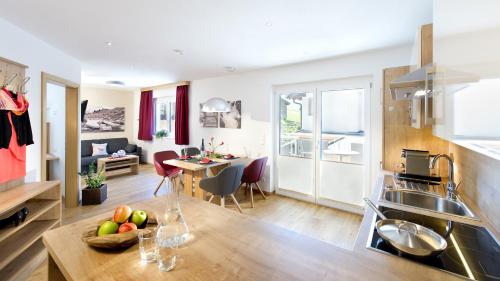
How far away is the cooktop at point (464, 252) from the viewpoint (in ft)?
2.81

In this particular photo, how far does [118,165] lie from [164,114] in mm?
1866

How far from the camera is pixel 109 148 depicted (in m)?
6.25

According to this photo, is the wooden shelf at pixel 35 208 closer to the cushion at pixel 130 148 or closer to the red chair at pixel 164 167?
the red chair at pixel 164 167

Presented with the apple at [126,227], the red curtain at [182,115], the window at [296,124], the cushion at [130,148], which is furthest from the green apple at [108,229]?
the cushion at [130,148]

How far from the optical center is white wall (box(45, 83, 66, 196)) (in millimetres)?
3637

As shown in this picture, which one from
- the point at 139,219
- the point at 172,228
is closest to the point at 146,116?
the point at 139,219

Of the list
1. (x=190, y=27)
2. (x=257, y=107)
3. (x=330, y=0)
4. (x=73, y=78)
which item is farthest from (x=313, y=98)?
(x=73, y=78)

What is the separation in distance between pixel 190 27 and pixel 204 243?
2292mm

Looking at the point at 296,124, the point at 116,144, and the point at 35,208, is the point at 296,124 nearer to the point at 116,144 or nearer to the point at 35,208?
the point at 35,208

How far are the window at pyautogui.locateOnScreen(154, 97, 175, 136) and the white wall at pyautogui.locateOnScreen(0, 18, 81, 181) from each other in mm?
3226

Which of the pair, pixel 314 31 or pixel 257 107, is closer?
pixel 314 31

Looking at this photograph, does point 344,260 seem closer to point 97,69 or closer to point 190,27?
point 190,27

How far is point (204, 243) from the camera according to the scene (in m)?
0.97

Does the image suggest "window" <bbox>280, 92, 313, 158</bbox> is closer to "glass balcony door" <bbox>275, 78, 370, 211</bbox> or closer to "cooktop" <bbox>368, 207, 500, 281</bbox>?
"glass balcony door" <bbox>275, 78, 370, 211</bbox>
